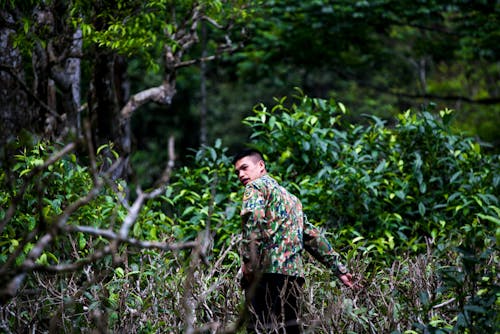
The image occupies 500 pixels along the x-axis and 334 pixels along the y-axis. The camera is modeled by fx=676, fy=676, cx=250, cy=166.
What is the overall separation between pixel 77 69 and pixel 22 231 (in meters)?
3.73

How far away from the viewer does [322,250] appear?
15.8 ft

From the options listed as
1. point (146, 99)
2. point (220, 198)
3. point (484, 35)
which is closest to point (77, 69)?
point (146, 99)

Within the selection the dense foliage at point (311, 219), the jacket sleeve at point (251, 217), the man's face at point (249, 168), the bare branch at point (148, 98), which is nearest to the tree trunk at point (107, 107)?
the bare branch at point (148, 98)

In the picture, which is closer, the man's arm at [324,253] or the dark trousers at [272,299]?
the dark trousers at [272,299]

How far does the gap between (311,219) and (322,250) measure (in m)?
2.19

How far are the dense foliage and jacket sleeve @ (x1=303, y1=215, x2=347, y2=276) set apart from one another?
18 centimetres

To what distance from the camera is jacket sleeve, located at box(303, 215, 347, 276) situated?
189 inches

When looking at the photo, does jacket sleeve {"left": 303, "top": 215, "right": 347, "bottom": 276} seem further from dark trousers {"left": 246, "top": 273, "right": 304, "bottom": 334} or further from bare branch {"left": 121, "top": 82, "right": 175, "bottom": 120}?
bare branch {"left": 121, "top": 82, "right": 175, "bottom": 120}

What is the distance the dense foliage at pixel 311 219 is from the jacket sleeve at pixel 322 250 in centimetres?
18

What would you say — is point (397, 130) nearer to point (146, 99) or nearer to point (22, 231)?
point (146, 99)

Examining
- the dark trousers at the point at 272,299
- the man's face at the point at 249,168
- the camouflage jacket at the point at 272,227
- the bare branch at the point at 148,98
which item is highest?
the man's face at the point at 249,168

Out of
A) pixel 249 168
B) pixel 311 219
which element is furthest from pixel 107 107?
pixel 249 168

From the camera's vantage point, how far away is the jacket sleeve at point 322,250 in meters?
4.79

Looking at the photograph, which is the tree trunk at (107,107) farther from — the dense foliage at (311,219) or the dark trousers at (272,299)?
the dark trousers at (272,299)
